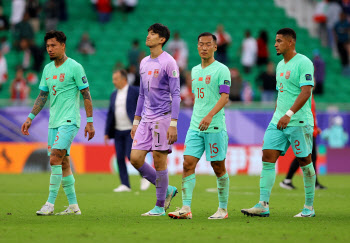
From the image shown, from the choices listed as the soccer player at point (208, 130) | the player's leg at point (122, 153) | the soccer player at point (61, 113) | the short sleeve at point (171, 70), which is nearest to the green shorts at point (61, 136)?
the soccer player at point (61, 113)

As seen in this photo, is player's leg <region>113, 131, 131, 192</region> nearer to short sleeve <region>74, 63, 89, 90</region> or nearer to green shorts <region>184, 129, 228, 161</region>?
short sleeve <region>74, 63, 89, 90</region>

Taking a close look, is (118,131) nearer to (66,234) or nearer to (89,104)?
(89,104)

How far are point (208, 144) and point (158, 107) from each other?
875mm

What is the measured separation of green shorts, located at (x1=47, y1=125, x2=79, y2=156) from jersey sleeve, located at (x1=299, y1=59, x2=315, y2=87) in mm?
3223

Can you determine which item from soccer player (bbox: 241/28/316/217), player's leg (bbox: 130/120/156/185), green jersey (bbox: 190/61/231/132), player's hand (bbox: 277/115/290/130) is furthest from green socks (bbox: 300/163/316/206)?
player's leg (bbox: 130/120/156/185)

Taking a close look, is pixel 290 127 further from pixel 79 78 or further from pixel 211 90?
pixel 79 78

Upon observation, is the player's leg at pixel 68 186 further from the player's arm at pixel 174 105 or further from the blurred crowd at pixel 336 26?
the blurred crowd at pixel 336 26

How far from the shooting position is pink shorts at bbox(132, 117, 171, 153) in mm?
9992

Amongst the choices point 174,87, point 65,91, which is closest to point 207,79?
point 174,87

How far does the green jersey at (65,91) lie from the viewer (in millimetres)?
10367

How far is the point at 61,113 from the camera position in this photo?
408 inches

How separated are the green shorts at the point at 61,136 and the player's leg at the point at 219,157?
1937 mm

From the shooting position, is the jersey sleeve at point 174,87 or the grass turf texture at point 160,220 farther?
the jersey sleeve at point 174,87

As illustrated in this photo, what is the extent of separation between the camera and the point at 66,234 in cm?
820
